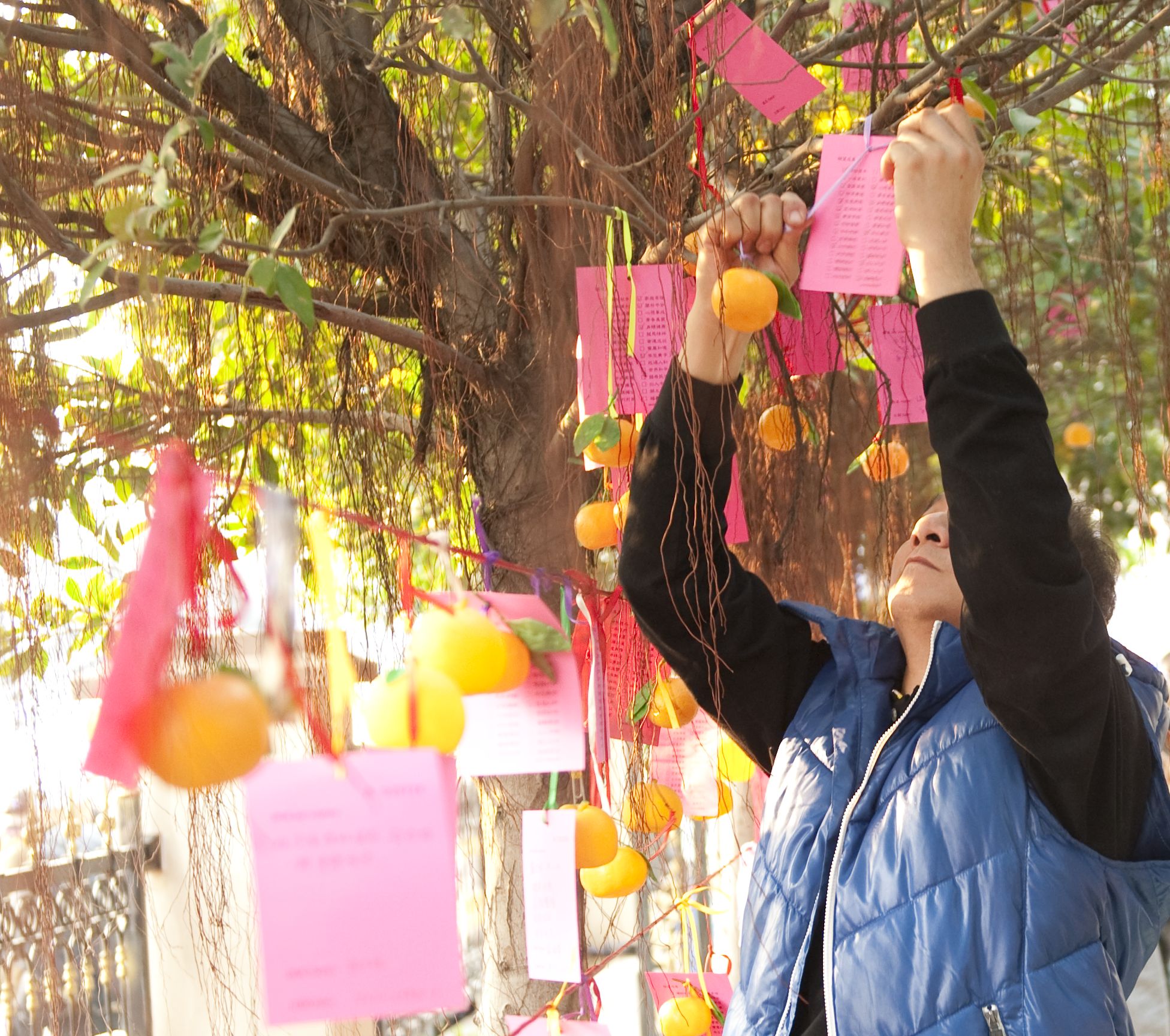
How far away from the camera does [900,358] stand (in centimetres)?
122

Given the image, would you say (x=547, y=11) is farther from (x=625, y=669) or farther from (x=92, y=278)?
(x=625, y=669)

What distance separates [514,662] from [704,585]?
0.29 m

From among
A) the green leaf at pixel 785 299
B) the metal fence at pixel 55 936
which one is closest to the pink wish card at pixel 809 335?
the green leaf at pixel 785 299

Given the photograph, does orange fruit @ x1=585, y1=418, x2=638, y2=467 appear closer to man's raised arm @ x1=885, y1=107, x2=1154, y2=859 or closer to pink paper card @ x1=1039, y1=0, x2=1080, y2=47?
man's raised arm @ x1=885, y1=107, x2=1154, y2=859

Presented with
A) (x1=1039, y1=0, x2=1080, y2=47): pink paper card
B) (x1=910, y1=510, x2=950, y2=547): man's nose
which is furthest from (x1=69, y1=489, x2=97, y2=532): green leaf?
(x1=1039, y1=0, x2=1080, y2=47): pink paper card

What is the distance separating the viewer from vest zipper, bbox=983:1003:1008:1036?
80 centimetres

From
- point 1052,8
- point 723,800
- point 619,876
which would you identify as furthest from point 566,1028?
point 1052,8

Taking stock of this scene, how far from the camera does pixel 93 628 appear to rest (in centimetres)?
116

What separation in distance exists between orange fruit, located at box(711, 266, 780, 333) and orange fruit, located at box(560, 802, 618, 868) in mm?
441

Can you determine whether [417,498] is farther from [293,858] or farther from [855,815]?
[293,858]

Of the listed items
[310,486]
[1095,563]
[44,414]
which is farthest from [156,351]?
A: [1095,563]

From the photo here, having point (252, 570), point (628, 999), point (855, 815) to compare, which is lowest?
point (628, 999)

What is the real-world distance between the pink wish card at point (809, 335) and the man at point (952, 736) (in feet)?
0.78

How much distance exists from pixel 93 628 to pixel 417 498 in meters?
0.58
